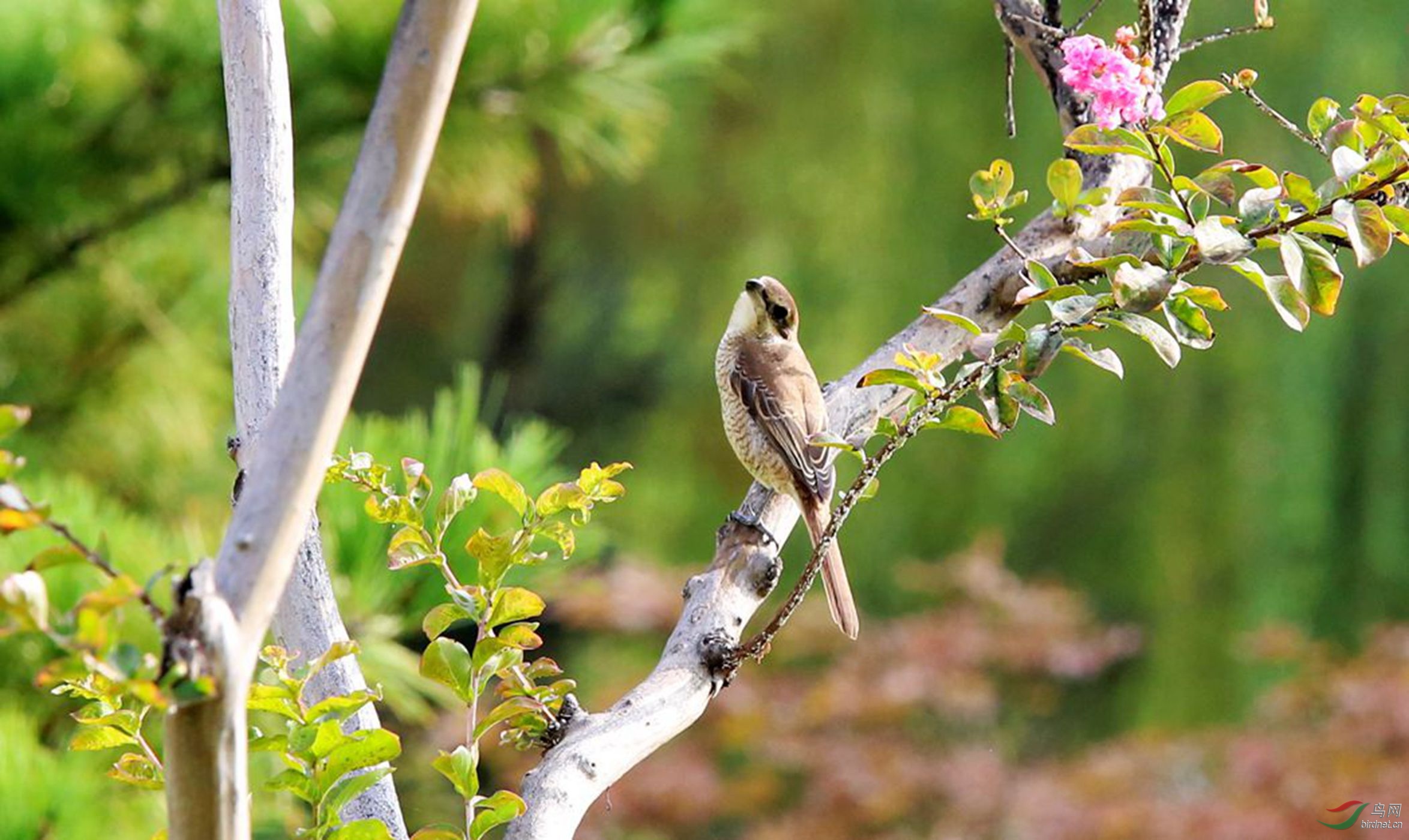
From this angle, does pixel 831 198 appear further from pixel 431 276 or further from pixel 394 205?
pixel 394 205

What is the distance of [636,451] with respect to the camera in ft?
10.7

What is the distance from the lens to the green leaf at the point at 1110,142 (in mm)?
658

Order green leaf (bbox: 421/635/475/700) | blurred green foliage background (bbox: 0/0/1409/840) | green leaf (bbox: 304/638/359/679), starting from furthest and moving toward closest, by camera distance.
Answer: blurred green foliage background (bbox: 0/0/1409/840) → green leaf (bbox: 421/635/475/700) → green leaf (bbox: 304/638/359/679)

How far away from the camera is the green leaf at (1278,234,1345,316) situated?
625mm

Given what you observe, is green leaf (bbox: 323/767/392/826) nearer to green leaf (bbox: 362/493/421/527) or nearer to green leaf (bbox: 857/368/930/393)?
green leaf (bbox: 362/493/421/527)

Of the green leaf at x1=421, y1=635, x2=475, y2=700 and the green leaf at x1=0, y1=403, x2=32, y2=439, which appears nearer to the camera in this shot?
the green leaf at x1=0, y1=403, x2=32, y2=439

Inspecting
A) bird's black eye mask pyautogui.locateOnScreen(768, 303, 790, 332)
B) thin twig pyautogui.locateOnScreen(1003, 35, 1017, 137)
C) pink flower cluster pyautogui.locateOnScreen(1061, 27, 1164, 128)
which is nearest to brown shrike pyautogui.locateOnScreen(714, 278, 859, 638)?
bird's black eye mask pyautogui.locateOnScreen(768, 303, 790, 332)

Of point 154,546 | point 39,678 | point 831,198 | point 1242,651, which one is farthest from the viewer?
point 831,198

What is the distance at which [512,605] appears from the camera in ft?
2.26

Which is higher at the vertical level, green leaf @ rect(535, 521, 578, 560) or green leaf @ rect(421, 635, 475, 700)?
green leaf @ rect(535, 521, 578, 560)

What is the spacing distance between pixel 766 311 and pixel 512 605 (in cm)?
96

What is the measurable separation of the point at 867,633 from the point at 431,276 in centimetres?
134

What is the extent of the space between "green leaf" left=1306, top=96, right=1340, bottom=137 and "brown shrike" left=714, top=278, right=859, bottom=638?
45 cm

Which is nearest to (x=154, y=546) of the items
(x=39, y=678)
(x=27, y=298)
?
(x=27, y=298)
